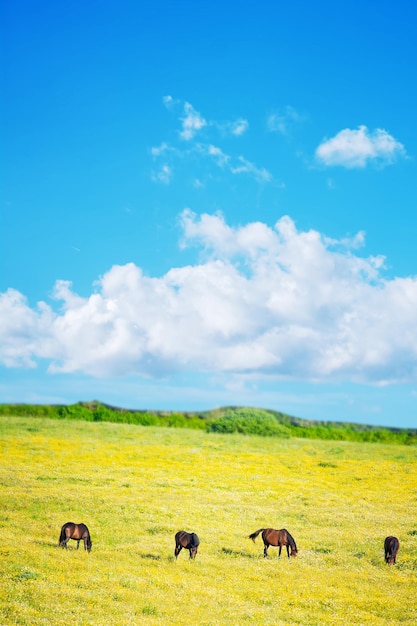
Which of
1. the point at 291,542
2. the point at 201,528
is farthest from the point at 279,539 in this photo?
the point at 201,528

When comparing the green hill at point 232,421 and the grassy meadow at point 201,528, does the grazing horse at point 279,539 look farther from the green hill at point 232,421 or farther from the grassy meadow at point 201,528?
the green hill at point 232,421

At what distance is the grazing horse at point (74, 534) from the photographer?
80.0 feet

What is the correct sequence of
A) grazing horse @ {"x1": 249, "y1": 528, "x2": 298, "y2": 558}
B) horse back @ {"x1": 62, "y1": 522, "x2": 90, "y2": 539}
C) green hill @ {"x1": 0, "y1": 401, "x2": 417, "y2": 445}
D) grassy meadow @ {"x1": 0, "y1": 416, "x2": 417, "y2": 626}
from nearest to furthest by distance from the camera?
grassy meadow @ {"x1": 0, "y1": 416, "x2": 417, "y2": 626} < horse back @ {"x1": 62, "y1": 522, "x2": 90, "y2": 539} < grazing horse @ {"x1": 249, "y1": 528, "x2": 298, "y2": 558} < green hill @ {"x1": 0, "y1": 401, "x2": 417, "y2": 445}

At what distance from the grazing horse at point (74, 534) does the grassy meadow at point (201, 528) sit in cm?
52

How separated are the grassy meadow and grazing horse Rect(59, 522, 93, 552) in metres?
0.52

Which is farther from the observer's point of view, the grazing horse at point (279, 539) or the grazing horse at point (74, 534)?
the grazing horse at point (279, 539)

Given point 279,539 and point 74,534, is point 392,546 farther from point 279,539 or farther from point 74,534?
point 74,534

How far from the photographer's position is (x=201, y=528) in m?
28.9

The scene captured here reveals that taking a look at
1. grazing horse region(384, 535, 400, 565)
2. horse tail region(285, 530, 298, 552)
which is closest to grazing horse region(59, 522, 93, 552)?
horse tail region(285, 530, 298, 552)

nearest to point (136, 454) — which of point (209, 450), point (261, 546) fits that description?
point (209, 450)

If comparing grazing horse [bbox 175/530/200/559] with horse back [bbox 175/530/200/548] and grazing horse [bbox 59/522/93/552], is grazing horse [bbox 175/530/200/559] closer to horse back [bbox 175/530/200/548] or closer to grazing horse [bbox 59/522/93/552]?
horse back [bbox 175/530/200/548]

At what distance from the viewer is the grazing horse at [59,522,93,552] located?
2438 cm

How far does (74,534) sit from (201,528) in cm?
694

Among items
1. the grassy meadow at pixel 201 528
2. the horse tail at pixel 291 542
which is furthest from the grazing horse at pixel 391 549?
the horse tail at pixel 291 542
